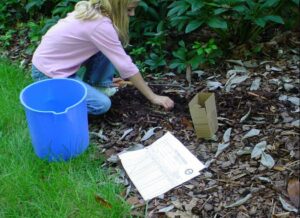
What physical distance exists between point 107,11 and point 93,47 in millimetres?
236

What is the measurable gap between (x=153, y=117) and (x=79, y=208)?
0.77 m

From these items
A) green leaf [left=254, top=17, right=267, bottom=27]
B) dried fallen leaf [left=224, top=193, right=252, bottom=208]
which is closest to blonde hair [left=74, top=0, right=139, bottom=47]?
green leaf [left=254, top=17, right=267, bottom=27]

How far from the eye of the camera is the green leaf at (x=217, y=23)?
2.94 metres

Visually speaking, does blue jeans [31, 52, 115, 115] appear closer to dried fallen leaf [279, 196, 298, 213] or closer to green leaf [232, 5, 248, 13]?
green leaf [232, 5, 248, 13]

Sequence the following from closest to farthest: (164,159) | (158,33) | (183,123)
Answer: (164,159)
(183,123)
(158,33)

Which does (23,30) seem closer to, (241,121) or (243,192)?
(241,121)

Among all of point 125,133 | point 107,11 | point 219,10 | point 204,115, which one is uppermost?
point 107,11

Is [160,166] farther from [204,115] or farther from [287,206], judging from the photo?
[287,206]

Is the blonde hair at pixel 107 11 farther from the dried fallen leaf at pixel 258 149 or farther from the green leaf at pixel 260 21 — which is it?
the dried fallen leaf at pixel 258 149

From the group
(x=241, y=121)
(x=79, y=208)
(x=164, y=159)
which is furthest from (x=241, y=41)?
(x=79, y=208)

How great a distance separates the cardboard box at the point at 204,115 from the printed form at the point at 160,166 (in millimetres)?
129

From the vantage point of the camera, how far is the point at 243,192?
7.27ft

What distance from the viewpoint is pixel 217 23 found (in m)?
2.95

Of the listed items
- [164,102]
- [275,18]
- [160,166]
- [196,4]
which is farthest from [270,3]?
[160,166]
